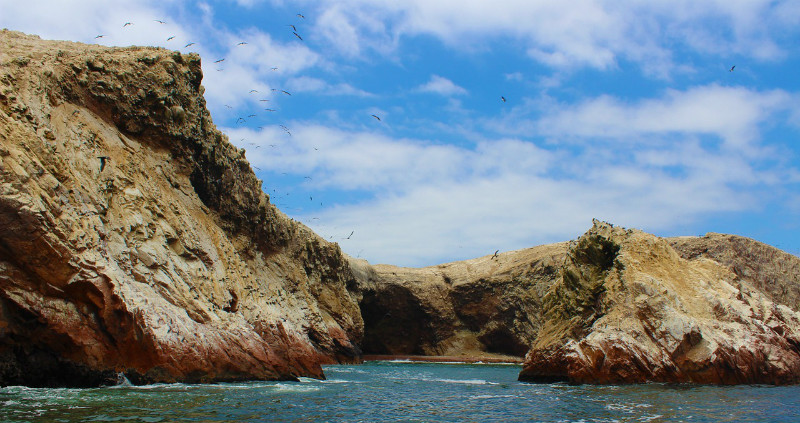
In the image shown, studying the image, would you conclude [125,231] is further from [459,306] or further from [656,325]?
[459,306]

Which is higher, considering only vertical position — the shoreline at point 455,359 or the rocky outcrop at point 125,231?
the rocky outcrop at point 125,231

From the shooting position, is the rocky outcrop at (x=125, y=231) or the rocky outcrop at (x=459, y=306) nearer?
the rocky outcrop at (x=125, y=231)

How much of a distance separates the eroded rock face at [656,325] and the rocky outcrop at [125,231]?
13.2 m

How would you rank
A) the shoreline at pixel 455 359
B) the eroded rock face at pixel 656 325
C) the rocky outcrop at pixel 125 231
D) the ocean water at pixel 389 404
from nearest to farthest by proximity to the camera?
the ocean water at pixel 389 404 → the rocky outcrop at pixel 125 231 → the eroded rock face at pixel 656 325 → the shoreline at pixel 455 359

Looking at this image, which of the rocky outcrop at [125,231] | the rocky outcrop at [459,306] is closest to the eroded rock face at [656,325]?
the rocky outcrop at [125,231]

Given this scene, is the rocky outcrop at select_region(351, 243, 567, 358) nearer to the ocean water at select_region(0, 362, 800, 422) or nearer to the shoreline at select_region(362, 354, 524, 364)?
the shoreline at select_region(362, 354, 524, 364)

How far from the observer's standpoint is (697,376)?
75.7ft

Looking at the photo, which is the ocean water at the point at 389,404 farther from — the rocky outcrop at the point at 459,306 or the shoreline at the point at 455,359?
the rocky outcrop at the point at 459,306

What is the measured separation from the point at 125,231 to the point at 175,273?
8.47 feet

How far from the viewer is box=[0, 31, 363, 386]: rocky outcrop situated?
16.3 meters

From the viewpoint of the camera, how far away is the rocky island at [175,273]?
16609 millimetres

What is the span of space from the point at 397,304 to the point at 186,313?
154 feet

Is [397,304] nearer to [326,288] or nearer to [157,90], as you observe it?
[326,288]

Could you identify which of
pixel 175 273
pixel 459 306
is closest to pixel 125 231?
pixel 175 273
